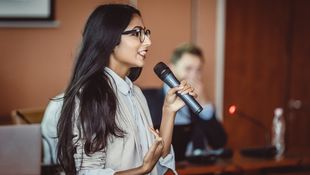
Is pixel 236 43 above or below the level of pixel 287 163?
above

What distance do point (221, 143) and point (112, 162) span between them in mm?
1424

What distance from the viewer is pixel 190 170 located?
209cm

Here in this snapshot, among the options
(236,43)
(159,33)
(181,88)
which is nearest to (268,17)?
(236,43)

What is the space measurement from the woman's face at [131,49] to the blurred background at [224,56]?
44.6 inches

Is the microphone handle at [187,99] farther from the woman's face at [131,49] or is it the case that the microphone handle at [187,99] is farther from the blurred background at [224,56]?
the blurred background at [224,56]

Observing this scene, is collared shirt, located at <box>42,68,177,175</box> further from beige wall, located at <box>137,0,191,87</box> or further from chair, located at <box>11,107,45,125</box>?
chair, located at <box>11,107,45,125</box>

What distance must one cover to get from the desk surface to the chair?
0.72m

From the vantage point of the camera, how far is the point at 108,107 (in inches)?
42.6

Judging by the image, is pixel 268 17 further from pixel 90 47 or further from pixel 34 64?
pixel 90 47

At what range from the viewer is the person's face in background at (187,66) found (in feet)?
8.36

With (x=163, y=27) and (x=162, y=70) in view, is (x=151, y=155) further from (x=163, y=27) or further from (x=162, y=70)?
(x=163, y=27)

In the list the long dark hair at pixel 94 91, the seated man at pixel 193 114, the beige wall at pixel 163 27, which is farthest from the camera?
the seated man at pixel 193 114

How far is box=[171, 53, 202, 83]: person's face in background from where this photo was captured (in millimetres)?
2547

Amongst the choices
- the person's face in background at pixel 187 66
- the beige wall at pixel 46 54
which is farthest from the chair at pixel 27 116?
the person's face in background at pixel 187 66
